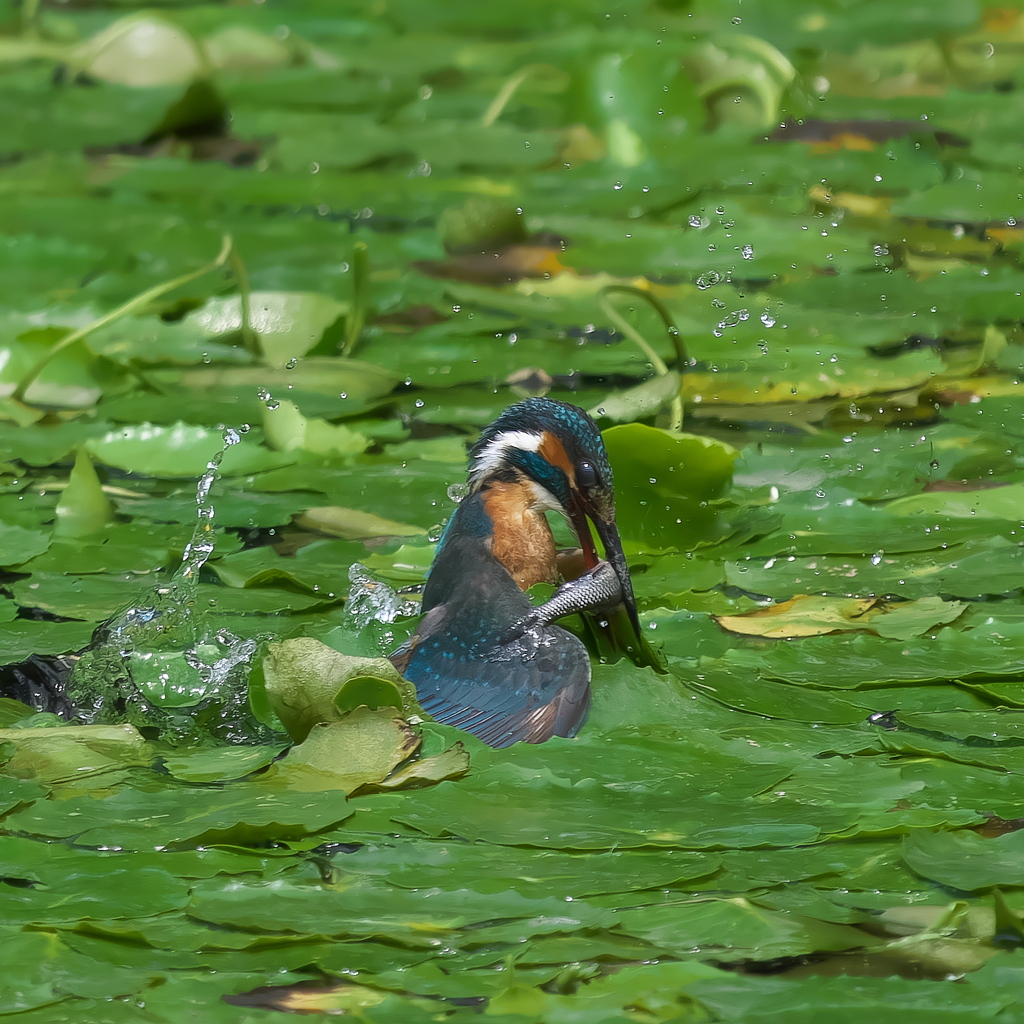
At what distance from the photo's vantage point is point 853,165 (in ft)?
24.5

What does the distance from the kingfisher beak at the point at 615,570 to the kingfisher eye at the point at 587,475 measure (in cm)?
3

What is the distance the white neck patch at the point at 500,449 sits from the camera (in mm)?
3869

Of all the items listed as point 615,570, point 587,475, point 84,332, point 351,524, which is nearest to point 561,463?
point 587,475

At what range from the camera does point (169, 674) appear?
3.59 meters

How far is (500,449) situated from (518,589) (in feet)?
1.24

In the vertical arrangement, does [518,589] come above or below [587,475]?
below

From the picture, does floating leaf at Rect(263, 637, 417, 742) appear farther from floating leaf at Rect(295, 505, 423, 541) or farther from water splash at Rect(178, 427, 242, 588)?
floating leaf at Rect(295, 505, 423, 541)

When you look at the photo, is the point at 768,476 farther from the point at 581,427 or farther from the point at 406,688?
the point at 406,688

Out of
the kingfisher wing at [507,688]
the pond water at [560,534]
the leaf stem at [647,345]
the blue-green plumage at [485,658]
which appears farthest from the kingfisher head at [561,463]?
the leaf stem at [647,345]

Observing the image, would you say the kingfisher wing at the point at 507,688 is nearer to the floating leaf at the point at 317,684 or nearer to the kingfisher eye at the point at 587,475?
the floating leaf at the point at 317,684

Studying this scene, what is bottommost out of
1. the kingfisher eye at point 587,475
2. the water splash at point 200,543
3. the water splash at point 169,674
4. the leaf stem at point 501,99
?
the water splash at point 169,674

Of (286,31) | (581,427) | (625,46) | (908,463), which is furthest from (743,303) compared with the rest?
(286,31)

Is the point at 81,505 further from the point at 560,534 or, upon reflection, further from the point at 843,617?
the point at 843,617

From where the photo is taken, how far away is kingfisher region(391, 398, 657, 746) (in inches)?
131
